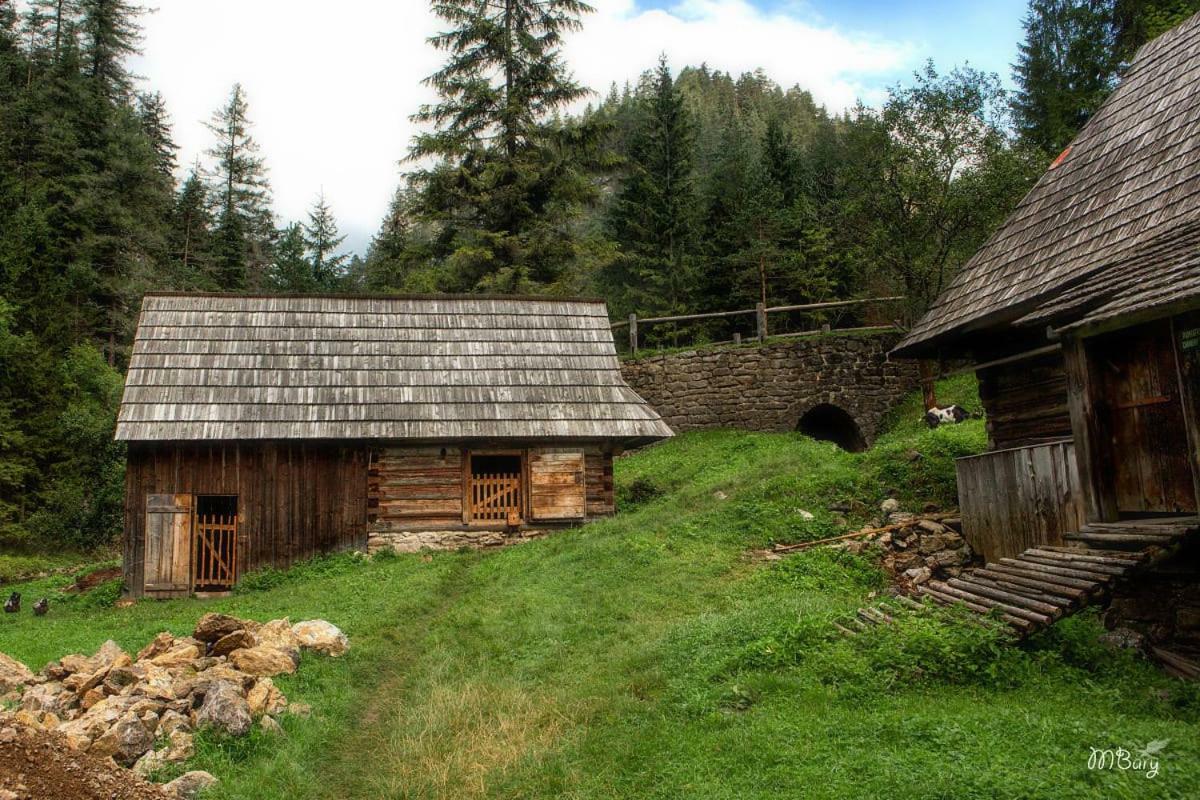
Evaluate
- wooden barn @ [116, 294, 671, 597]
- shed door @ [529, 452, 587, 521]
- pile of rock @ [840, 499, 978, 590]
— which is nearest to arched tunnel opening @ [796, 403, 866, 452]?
wooden barn @ [116, 294, 671, 597]

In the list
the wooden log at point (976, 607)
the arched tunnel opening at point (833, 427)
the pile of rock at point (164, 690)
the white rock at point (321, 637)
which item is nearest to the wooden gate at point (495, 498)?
the white rock at point (321, 637)

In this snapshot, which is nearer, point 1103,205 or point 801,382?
point 1103,205

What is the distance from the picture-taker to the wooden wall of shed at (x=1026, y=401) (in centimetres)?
1059

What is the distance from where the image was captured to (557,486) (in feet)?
53.6

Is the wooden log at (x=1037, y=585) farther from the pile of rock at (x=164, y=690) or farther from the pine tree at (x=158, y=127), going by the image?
the pine tree at (x=158, y=127)

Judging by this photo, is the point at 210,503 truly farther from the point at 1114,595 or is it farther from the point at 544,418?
the point at 1114,595

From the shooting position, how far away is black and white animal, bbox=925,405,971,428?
18422 millimetres

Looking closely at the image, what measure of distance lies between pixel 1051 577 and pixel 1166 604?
1139mm

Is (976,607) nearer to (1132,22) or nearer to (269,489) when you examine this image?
(269,489)

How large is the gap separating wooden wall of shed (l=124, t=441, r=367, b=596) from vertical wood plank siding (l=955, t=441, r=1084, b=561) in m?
10.6

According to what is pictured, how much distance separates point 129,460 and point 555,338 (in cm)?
862

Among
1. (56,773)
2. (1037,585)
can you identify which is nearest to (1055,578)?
(1037,585)

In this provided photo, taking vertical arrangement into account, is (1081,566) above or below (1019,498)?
below

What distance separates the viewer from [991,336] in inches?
459
